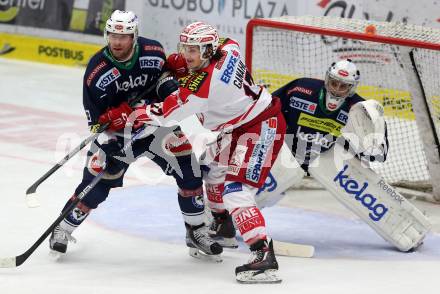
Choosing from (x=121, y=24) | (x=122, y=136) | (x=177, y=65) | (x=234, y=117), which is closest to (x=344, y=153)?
(x=234, y=117)

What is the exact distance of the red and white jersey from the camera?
500 cm

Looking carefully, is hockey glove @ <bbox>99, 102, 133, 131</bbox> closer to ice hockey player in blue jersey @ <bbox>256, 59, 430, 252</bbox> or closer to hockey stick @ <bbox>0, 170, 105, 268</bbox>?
hockey stick @ <bbox>0, 170, 105, 268</bbox>

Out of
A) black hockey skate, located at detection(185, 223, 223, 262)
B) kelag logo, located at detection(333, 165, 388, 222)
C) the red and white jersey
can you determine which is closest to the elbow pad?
the red and white jersey

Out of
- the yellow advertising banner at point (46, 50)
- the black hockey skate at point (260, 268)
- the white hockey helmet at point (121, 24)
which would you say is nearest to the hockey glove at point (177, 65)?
the white hockey helmet at point (121, 24)

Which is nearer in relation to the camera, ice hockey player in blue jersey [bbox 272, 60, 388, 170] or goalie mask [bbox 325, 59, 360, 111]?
goalie mask [bbox 325, 59, 360, 111]

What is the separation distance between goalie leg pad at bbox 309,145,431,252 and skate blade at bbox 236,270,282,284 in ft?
3.55

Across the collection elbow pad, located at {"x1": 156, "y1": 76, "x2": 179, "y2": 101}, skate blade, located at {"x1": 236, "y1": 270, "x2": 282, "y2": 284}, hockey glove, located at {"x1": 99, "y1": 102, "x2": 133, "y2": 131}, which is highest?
elbow pad, located at {"x1": 156, "y1": 76, "x2": 179, "y2": 101}

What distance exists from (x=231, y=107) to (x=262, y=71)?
235 cm

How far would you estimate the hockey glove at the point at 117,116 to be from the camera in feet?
17.6

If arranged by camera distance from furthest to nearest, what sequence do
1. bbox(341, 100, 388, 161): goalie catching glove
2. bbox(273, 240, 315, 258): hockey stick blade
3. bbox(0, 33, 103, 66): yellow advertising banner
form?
bbox(0, 33, 103, 66): yellow advertising banner, bbox(341, 100, 388, 161): goalie catching glove, bbox(273, 240, 315, 258): hockey stick blade

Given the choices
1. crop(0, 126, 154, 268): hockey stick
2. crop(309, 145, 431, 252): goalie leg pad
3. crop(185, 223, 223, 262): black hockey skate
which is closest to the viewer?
crop(0, 126, 154, 268): hockey stick

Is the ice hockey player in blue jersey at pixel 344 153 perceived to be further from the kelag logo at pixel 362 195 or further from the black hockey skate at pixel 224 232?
the black hockey skate at pixel 224 232

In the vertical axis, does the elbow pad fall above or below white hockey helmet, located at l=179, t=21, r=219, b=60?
below

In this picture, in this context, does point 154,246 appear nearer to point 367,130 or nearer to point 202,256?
point 202,256
